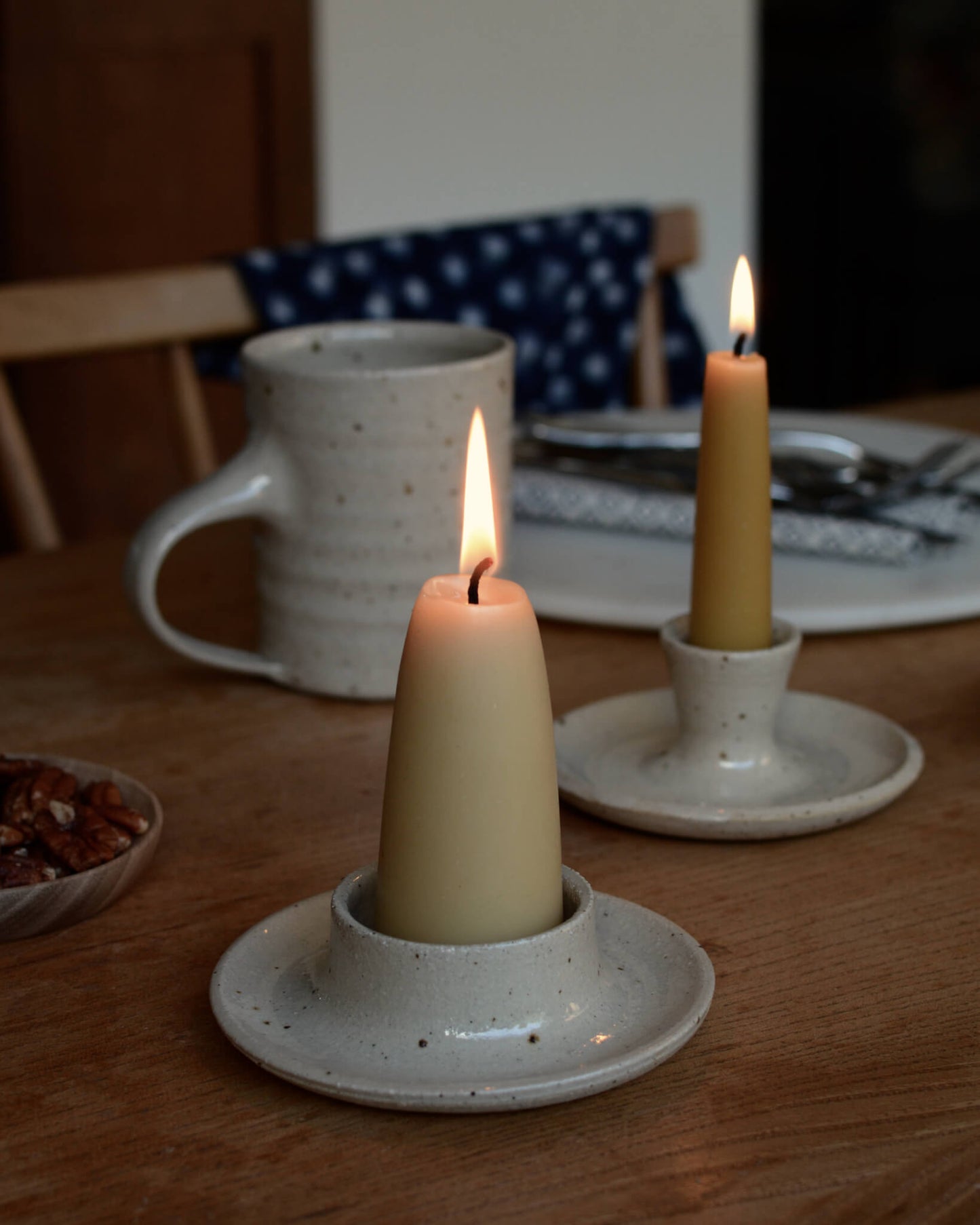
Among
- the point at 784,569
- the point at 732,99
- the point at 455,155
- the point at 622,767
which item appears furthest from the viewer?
the point at 732,99

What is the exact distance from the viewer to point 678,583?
752mm

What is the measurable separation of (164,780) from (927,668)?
33 cm

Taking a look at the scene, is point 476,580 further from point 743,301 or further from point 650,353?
point 650,353

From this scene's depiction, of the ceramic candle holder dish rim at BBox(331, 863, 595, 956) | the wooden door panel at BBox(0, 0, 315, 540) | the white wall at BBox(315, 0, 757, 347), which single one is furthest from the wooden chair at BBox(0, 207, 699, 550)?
the white wall at BBox(315, 0, 757, 347)

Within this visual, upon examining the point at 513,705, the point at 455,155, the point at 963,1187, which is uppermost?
the point at 455,155

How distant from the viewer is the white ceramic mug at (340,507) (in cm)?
61

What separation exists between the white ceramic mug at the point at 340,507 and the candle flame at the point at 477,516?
25 centimetres

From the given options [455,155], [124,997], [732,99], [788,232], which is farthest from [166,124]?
[788,232]

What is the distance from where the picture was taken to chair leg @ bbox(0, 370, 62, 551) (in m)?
1.03

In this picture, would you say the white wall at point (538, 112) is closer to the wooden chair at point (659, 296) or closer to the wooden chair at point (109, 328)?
the wooden chair at point (659, 296)

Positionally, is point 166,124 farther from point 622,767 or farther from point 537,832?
point 537,832

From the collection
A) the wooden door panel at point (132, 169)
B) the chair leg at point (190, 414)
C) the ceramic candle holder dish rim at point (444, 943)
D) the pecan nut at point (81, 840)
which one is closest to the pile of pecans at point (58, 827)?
the pecan nut at point (81, 840)

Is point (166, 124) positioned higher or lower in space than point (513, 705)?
higher

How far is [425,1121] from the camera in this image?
1.15ft
